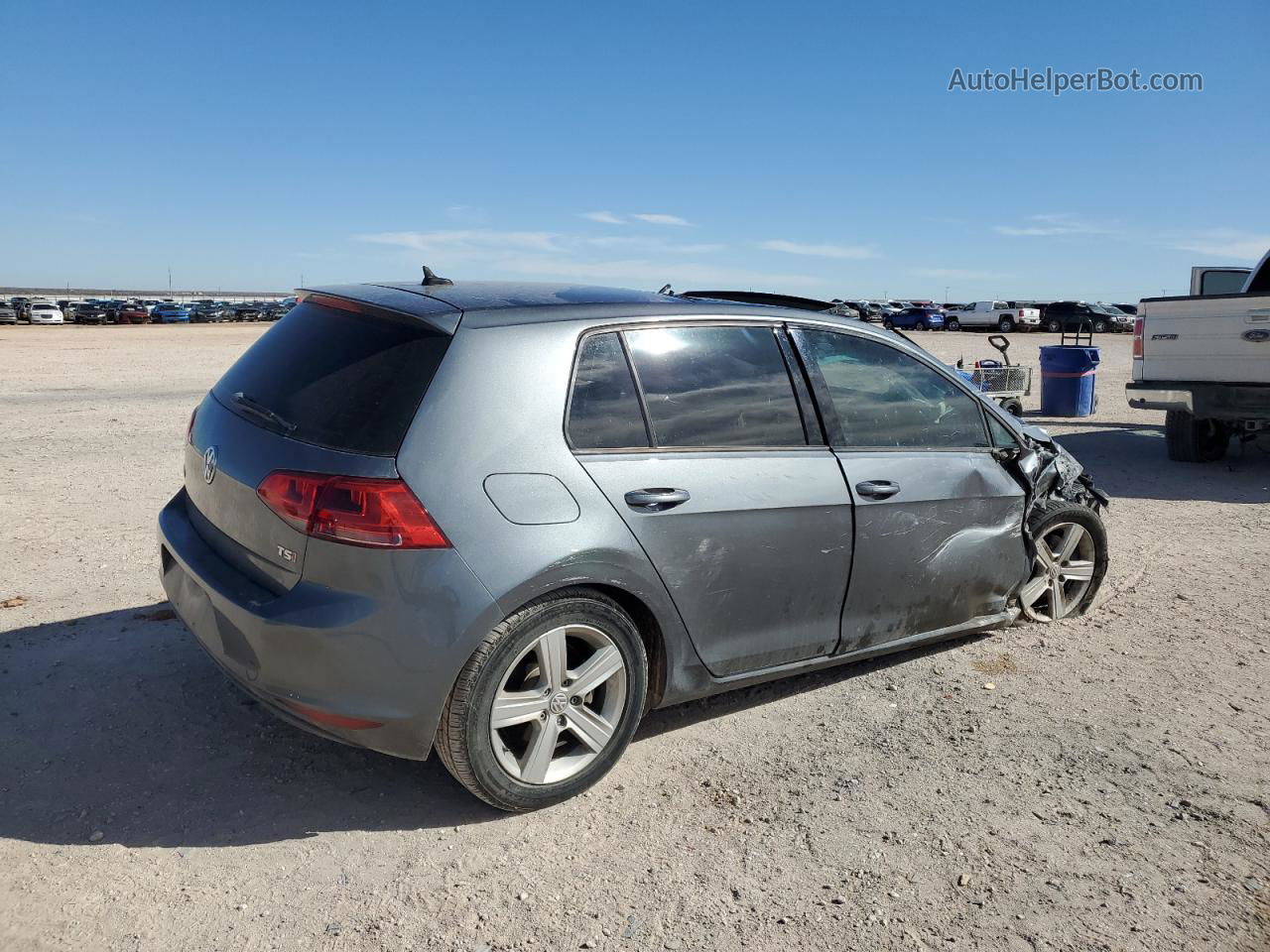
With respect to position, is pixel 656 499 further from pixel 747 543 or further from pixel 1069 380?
pixel 1069 380

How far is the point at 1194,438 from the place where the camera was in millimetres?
10570

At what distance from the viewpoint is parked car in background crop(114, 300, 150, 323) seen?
2734 inches

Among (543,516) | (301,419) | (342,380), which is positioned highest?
(342,380)

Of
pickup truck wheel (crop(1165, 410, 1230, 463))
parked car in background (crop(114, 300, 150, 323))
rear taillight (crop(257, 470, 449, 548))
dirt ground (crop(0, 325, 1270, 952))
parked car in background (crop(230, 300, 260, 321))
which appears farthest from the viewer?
parked car in background (crop(230, 300, 260, 321))

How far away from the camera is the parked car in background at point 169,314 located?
2881 inches

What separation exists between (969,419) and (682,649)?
1931 mm

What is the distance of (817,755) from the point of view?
3830 mm

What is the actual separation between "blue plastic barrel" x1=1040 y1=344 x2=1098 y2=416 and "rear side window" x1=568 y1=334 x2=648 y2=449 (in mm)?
12984

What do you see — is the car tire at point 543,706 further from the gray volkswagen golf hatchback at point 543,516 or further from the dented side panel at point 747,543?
the dented side panel at point 747,543

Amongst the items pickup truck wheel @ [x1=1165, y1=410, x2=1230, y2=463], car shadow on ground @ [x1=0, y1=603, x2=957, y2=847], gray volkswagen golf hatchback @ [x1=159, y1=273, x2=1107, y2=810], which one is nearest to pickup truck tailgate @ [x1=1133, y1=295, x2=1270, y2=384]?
pickup truck wheel @ [x1=1165, y1=410, x2=1230, y2=463]

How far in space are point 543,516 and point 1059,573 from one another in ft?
10.5

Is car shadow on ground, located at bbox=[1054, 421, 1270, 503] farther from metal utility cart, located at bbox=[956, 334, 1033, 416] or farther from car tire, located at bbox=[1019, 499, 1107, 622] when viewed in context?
car tire, located at bbox=[1019, 499, 1107, 622]

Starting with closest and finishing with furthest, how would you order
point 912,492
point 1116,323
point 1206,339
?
point 912,492 → point 1206,339 → point 1116,323

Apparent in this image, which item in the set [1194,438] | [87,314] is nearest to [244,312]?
[87,314]
